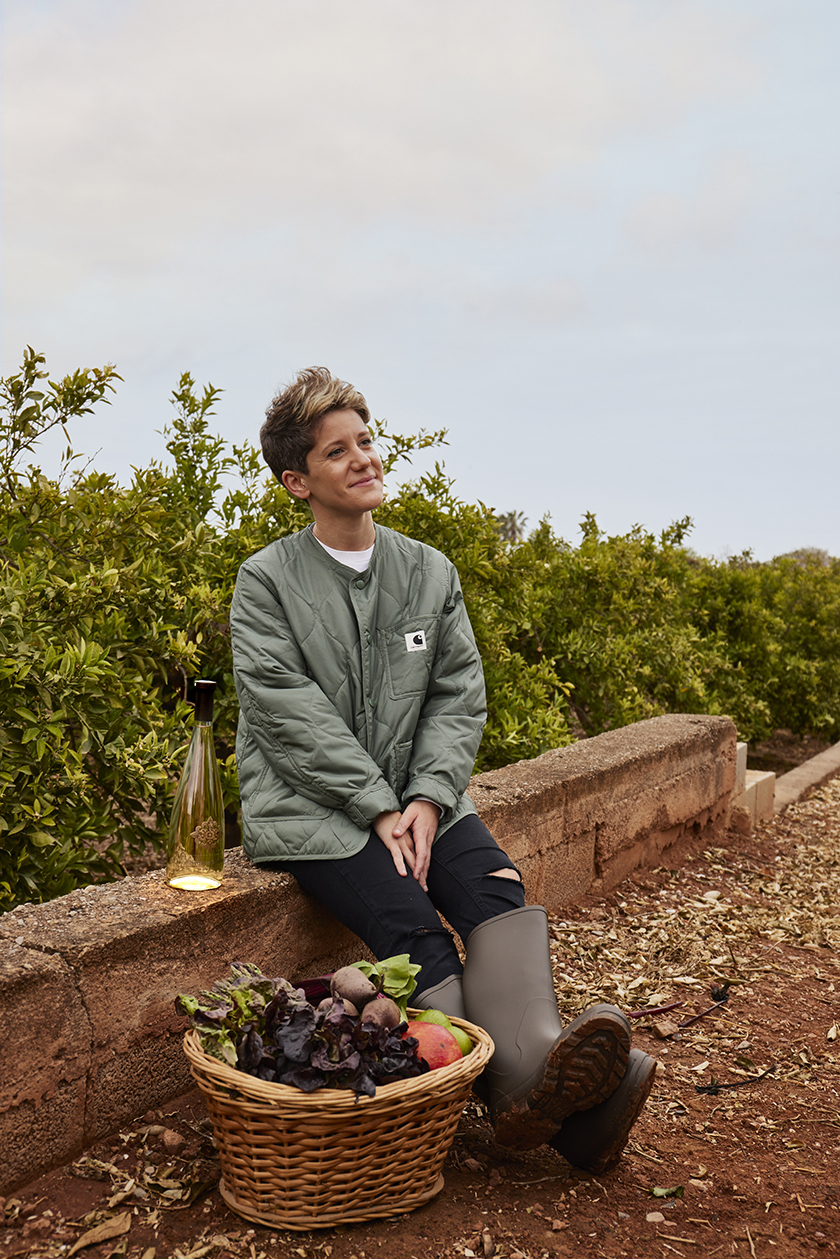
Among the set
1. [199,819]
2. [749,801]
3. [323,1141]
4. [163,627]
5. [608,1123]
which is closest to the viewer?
[323,1141]

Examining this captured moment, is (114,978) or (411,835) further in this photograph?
(411,835)

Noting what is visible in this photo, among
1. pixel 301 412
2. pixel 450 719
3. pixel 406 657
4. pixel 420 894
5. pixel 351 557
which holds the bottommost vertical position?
pixel 420 894

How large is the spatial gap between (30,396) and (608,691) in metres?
4.19

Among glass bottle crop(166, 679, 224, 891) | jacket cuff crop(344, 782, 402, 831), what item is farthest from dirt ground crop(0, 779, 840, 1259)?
jacket cuff crop(344, 782, 402, 831)

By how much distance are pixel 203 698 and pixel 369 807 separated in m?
0.51

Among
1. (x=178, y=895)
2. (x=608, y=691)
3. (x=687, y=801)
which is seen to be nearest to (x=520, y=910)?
(x=178, y=895)

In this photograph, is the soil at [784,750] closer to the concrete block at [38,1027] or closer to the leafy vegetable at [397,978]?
the leafy vegetable at [397,978]

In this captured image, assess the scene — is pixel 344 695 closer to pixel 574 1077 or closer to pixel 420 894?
pixel 420 894

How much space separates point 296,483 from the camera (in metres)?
2.90

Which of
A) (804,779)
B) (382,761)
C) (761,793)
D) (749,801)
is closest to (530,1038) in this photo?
(382,761)

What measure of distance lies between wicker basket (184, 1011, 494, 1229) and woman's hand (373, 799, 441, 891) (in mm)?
589

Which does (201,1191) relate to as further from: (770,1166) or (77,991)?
(770,1166)

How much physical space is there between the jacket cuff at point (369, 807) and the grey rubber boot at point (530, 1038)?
383 millimetres

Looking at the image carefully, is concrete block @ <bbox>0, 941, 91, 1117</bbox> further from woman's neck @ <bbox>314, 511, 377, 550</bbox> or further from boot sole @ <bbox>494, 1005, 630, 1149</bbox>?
woman's neck @ <bbox>314, 511, 377, 550</bbox>
